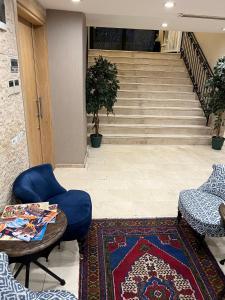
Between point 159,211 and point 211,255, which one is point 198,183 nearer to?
point 159,211

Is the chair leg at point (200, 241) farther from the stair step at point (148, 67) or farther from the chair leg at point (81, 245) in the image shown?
the stair step at point (148, 67)

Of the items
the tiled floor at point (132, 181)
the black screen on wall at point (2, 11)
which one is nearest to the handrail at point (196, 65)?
the tiled floor at point (132, 181)

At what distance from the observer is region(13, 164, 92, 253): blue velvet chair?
210cm

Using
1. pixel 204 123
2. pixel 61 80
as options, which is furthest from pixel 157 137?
pixel 61 80

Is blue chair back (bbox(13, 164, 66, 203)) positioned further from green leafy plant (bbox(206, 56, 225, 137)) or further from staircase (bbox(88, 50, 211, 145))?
green leafy plant (bbox(206, 56, 225, 137))

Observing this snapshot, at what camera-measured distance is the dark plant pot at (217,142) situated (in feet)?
17.9

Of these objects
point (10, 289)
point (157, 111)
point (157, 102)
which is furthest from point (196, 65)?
point (10, 289)

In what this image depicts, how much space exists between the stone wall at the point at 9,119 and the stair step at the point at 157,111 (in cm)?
386

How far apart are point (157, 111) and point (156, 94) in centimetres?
60

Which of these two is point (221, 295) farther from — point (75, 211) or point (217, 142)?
point (217, 142)

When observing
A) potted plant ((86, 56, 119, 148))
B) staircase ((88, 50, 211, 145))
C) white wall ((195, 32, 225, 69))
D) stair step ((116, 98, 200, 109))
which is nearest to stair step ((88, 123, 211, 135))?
staircase ((88, 50, 211, 145))

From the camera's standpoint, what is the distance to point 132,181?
12.6 feet

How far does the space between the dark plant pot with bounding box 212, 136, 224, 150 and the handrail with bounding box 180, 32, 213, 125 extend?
0.69m

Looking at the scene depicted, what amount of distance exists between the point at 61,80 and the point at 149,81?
3.66 meters
